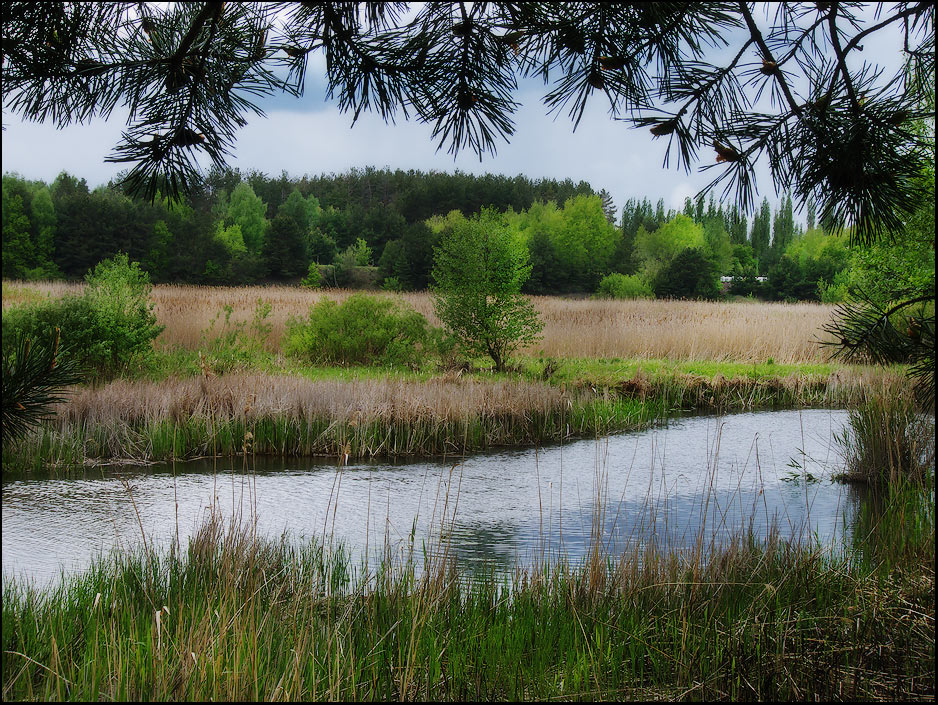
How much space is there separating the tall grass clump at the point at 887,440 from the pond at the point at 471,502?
300 mm

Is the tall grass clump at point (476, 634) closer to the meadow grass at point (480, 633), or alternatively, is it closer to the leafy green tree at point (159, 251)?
the meadow grass at point (480, 633)

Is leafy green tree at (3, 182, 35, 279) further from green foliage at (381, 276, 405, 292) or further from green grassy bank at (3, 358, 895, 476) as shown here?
green grassy bank at (3, 358, 895, 476)

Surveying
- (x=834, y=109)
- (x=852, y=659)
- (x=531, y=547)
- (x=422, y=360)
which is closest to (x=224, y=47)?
(x=834, y=109)

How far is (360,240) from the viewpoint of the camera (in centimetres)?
3506

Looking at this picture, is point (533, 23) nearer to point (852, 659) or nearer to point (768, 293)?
point (852, 659)

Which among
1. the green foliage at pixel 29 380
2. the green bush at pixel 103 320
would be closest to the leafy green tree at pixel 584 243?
the green bush at pixel 103 320

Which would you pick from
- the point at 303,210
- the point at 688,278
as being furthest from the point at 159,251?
the point at 688,278

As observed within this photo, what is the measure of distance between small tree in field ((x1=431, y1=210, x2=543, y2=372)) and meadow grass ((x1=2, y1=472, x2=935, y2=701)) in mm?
7854

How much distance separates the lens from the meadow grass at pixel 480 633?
7.31 ft

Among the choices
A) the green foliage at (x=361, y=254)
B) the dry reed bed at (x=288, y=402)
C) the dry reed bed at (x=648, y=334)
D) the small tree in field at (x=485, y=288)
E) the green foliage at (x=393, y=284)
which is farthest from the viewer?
the green foliage at (x=361, y=254)

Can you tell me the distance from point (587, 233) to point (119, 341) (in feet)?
101

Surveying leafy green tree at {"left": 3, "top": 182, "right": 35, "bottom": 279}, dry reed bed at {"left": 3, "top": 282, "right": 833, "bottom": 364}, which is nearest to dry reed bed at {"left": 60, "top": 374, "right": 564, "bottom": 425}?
dry reed bed at {"left": 3, "top": 282, "right": 833, "bottom": 364}

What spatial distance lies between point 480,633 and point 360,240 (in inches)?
1311

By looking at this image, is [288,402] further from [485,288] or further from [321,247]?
[321,247]
